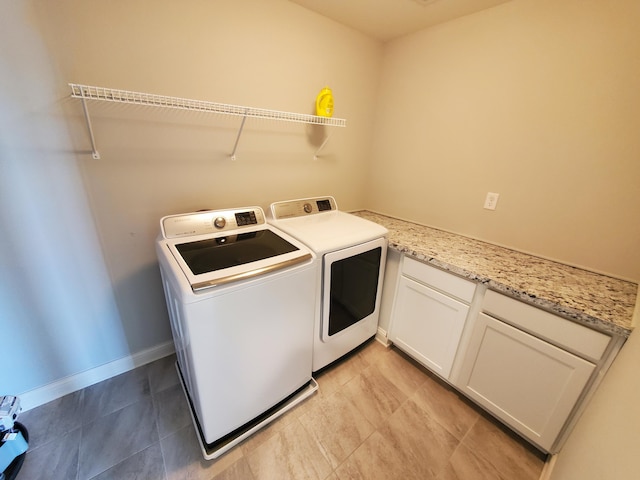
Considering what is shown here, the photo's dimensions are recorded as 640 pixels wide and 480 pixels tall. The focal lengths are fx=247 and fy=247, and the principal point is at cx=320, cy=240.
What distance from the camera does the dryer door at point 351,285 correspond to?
1.40 m

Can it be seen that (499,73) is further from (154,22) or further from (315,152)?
(154,22)

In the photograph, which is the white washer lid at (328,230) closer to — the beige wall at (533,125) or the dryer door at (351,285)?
the dryer door at (351,285)

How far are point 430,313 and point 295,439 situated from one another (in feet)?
3.45

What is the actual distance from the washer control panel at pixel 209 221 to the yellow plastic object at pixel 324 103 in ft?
2.81

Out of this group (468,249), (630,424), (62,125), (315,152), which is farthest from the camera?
(315,152)

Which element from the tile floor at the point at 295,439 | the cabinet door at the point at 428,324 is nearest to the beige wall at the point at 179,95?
the tile floor at the point at 295,439

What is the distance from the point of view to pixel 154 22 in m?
1.22

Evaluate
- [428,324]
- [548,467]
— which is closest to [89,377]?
[428,324]

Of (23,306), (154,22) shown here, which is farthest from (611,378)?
(23,306)

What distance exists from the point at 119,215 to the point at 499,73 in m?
2.38

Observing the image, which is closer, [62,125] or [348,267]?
[62,125]

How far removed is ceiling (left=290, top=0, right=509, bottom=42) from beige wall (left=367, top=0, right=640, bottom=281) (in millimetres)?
79

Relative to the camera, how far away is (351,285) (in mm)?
1613

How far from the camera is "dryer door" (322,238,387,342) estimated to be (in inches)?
55.2
